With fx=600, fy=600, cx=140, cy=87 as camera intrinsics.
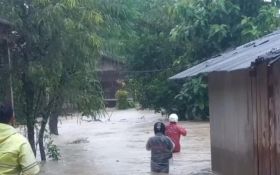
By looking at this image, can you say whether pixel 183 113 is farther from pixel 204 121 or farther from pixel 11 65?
pixel 11 65

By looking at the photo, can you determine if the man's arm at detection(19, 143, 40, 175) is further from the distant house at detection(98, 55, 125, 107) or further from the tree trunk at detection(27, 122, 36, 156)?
the distant house at detection(98, 55, 125, 107)

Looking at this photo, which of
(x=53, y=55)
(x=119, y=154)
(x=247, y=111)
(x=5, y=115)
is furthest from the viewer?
(x=119, y=154)

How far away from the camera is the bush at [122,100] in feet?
158

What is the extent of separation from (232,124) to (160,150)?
2578 mm

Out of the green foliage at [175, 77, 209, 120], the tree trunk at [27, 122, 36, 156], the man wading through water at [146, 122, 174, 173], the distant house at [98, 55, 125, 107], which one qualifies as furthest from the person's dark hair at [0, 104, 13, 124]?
the distant house at [98, 55, 125, 107]

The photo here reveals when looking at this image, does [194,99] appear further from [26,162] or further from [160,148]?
[26,162]

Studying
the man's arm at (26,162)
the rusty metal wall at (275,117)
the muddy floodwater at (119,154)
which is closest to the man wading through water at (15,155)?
the man's arm at (26,162)

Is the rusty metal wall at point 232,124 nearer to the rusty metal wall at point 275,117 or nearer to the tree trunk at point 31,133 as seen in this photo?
the rusty metal wall at point 275,117

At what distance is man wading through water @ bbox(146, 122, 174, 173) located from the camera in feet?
39.3

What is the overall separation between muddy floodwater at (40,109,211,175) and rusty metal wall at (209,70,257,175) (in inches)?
68.3

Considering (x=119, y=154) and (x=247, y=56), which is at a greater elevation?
(x=247, y=56)

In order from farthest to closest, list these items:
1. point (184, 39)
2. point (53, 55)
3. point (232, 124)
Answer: point (184, 39)
point (53, 55)
point (232, 124)

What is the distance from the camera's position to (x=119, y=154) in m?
17.3

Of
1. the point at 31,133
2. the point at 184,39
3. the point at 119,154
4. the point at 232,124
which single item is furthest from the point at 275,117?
the point at 184,39
